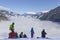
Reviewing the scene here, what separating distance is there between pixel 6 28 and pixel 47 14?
1080mm

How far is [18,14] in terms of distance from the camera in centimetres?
454

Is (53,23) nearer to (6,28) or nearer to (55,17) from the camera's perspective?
(55,17)

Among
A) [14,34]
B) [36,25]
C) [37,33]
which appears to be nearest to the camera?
[14,34]

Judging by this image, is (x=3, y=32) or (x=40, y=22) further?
(x=40, y=22)

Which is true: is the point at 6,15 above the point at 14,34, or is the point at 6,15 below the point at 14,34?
above

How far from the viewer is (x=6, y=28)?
4.39 m

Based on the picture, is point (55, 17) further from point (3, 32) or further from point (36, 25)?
point (3, 32)

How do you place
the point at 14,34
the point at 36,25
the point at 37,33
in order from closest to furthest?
the point at 14,34 < the point at 37,33 < the point at 36,25

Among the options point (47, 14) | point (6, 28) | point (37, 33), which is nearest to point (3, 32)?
point (6, 28)

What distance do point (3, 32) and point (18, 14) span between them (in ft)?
2.01

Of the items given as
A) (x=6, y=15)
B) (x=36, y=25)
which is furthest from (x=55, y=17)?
(x=6, y=15)

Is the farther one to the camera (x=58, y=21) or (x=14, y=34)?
(x=58, y=21)

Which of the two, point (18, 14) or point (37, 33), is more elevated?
point (18, 14)

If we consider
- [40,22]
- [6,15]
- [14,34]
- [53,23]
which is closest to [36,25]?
[40,22]
